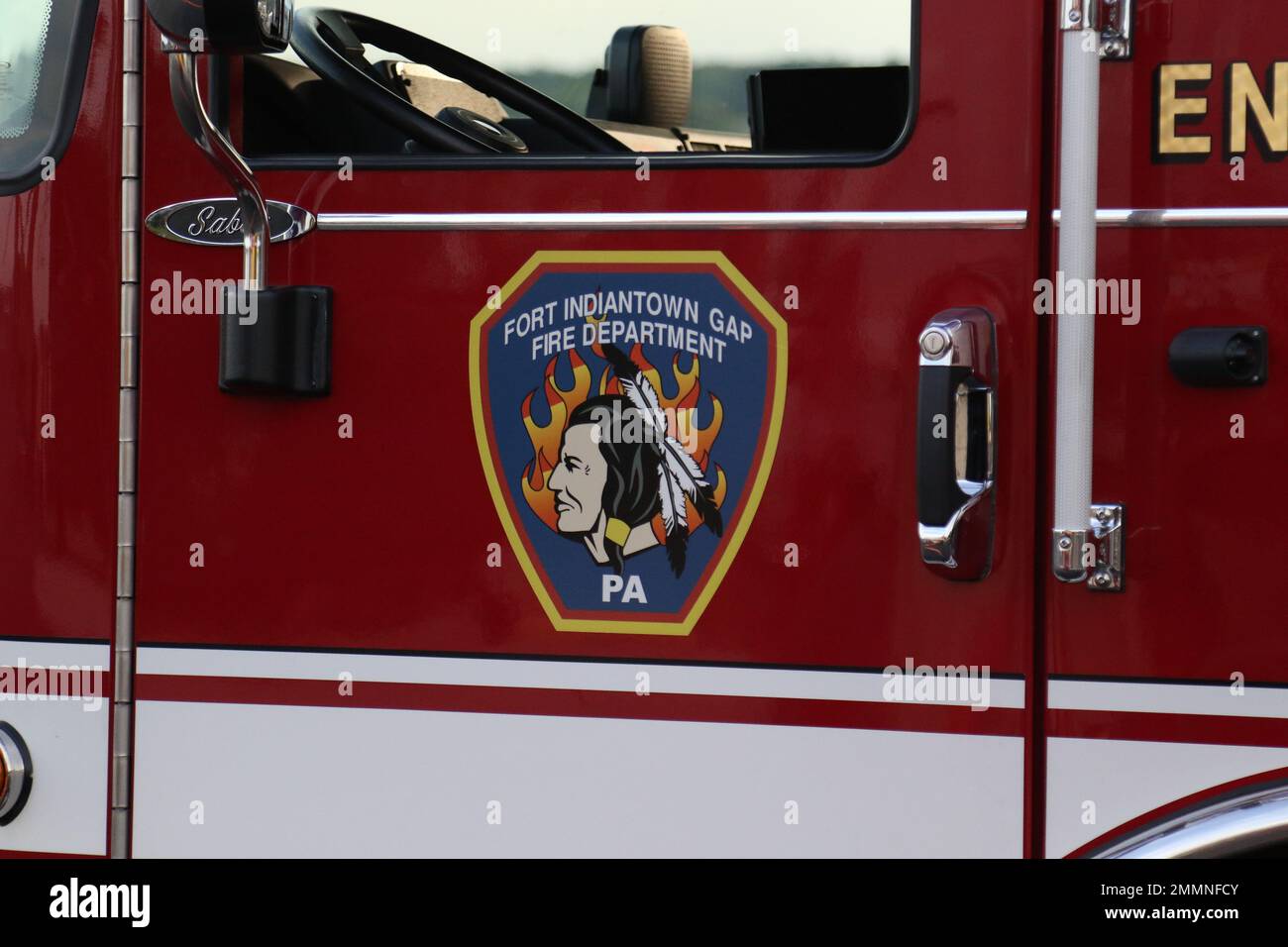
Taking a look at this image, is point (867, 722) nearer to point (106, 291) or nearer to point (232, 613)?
point (232, 613)

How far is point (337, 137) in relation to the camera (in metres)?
2.17

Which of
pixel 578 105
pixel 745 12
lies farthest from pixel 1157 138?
pixel 578 105

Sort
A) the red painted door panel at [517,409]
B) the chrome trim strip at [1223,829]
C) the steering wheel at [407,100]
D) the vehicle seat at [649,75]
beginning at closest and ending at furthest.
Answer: the chrome trim strip at [1223,829] < the red painted door panel at [517,409] < the vehicle seat at [649,75] < the steering wheel at [407,100]

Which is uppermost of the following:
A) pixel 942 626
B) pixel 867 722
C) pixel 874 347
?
pixel 874 347

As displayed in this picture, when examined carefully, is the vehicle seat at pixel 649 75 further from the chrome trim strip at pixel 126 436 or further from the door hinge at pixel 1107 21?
the chrome trim strip at pixel 126 436

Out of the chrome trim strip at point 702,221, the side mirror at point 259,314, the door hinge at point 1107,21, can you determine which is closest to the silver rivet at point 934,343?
the chrome trim strip at point 702,221

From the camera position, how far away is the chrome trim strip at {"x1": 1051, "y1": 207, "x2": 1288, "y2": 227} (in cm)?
179

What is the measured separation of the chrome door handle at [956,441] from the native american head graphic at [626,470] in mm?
277

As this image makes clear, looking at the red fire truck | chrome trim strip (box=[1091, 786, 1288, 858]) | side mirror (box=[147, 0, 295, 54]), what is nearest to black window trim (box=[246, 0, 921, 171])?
the red fire truck

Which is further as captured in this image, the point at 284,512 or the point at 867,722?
the point at 284,512

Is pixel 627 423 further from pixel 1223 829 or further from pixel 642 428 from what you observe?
pixel 1223 829

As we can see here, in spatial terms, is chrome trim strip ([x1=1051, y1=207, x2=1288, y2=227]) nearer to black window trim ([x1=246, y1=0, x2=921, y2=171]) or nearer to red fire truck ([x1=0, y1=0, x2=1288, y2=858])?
red fire truck ([x1=0, y1=0, x2=1288, y2=858])

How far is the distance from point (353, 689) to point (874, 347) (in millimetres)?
844

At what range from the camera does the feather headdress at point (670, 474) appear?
1.95m
